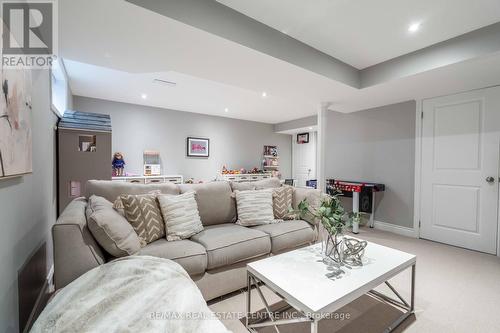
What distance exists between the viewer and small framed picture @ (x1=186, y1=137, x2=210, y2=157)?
5391 mm

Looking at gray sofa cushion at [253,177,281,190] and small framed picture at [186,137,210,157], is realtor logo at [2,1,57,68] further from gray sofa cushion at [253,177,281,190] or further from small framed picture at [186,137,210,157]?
small framed picture at [186,137,210,157]

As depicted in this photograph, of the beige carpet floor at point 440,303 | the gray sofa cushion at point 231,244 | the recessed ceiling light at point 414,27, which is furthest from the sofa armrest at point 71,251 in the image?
the recessed ceiling light at point 414,27

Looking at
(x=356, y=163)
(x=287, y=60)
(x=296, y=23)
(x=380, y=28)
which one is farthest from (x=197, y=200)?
(x=356, y=163)

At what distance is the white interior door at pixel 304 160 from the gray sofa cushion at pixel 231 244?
5.00m

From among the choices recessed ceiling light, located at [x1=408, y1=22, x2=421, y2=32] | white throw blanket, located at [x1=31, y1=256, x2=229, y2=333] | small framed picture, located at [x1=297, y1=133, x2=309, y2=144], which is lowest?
white throw blanket, located at [x1=31, y1=256, x2=229, y2=333]

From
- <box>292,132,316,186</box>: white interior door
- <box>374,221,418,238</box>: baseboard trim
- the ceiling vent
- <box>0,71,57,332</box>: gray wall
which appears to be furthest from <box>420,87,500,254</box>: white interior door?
<box>0,71,57,332</box>: gray wall

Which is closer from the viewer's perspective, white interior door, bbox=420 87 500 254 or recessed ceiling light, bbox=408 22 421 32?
recessed ceiling light, bbox=408 22 421 32

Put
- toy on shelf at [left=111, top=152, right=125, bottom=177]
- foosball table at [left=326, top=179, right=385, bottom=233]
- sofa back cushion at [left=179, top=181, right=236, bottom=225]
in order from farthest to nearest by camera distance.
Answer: toy on shelf at [left=111, top=152, right=125, bottom=177], foosball table at [left=326, top=179, right=385, bottom=233], sofa back cushion at [left=179, top=181, right=236, bottom=225]

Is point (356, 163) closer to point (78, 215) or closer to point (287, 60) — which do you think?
point (287, 60)

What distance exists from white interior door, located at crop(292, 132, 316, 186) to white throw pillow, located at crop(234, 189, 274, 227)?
451 cm

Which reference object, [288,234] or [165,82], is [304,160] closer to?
[165,82]

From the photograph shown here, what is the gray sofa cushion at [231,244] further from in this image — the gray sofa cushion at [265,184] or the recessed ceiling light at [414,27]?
the recessed ceiling light at [414,27]

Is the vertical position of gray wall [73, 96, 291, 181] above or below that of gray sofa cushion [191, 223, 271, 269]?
above

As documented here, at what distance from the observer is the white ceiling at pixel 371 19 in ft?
5.86
